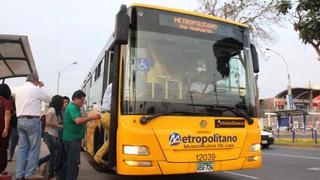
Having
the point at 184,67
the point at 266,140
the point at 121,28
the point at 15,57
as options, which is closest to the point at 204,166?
the point at 184,67

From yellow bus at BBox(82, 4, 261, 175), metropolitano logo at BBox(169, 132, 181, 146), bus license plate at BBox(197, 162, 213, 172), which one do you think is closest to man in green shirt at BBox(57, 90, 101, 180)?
yellow bus at BBox(82, 4, 261, 175)

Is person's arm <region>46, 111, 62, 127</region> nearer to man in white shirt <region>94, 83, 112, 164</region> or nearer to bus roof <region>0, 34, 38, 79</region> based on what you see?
man in white shirt <region>94, 83, 112, 164</region>

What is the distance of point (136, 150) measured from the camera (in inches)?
281

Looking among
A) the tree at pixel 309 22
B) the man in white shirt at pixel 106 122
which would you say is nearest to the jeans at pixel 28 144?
the man in white shirt at pixel 106 122

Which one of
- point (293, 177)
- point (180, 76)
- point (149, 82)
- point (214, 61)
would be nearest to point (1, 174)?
point (149, 82)

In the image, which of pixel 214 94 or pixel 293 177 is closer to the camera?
pixel 214 94

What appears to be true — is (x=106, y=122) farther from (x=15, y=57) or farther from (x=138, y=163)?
(x=15, y=57)

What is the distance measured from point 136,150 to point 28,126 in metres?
2.19

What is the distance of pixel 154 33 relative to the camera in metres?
7.70

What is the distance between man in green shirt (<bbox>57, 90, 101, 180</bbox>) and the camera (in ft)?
23.7

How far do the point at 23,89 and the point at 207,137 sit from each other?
3.50 metres

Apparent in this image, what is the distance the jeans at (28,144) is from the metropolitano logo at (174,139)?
2.59m

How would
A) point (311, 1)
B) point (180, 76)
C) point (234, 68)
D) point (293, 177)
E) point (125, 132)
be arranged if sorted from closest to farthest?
point (125, 132), point (180, 76), point (234, 68), point (293, 177), point (311, 1)

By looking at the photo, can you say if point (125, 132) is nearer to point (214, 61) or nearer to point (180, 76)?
point (180, 76)
